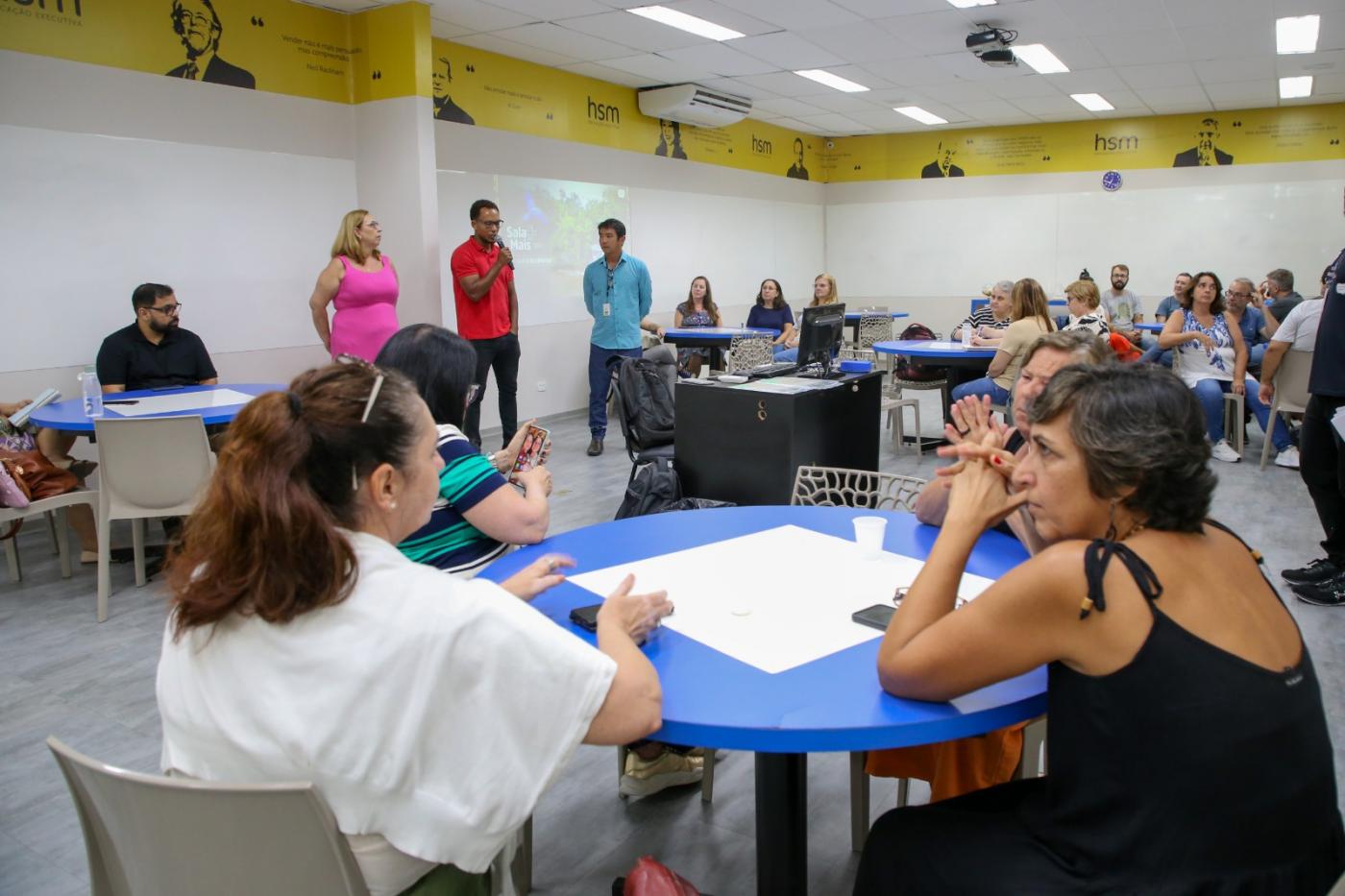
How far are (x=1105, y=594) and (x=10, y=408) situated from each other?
526 centimetres

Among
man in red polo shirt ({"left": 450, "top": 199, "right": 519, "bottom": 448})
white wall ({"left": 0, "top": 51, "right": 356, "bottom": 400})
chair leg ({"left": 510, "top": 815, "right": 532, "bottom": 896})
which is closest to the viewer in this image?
chair leg ({"left": 510, "top": 815, "right": 532, "bottom": 896})

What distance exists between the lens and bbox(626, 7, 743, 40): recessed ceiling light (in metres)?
6.48

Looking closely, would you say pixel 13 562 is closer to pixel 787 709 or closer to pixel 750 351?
pixel 787 709

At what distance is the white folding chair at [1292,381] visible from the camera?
547 cm

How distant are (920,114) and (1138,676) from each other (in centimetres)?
1126

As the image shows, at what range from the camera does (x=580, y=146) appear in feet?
28.3

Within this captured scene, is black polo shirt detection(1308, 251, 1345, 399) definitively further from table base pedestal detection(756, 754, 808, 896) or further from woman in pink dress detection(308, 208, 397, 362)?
woman in pink dress detection(308, 208, 397, 362)

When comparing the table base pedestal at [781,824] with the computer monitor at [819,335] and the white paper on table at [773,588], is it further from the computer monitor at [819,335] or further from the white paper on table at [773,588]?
the computer monitor at [819,335]

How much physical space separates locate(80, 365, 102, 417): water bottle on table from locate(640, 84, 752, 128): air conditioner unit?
6.34m

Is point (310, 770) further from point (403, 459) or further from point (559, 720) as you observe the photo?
point (403, 459)

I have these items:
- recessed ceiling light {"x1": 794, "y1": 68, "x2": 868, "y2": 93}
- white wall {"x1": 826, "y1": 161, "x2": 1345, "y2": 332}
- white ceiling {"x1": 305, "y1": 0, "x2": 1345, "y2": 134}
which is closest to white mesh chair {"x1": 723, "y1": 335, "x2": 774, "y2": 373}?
white ceiling {"x1": 305, "y1": 0, "x2": 1345, "y2": 134}

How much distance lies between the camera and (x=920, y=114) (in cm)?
1130

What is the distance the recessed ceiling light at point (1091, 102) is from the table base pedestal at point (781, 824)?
10.2m

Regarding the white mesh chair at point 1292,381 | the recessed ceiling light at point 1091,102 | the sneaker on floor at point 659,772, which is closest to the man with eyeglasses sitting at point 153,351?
the sneaker on floor at point 659,772
